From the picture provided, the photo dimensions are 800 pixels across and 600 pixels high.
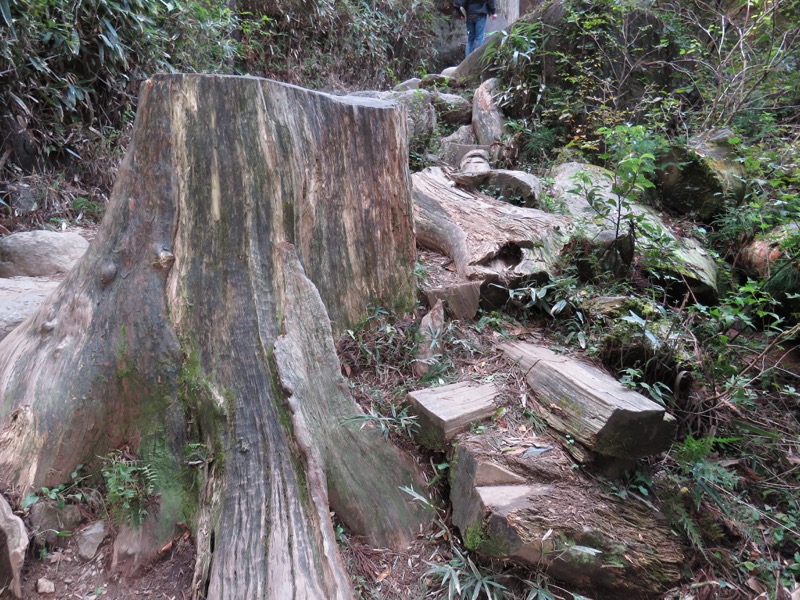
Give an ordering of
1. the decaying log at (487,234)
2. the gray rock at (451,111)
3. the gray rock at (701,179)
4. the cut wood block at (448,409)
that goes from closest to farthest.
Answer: the cut wood block at (448,409) < the decaying log at (487,234) < the gray rock at (701,179) < the gray rock at (451,111)

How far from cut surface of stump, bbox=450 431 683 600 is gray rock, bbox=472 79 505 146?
14.4 feet

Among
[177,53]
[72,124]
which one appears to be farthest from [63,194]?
[177,53]

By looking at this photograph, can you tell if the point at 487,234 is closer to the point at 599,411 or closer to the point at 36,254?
the point at 599,411

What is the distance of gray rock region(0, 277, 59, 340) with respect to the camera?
3.00 meters

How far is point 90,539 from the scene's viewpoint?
212cm

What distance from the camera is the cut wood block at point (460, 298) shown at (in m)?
3.18

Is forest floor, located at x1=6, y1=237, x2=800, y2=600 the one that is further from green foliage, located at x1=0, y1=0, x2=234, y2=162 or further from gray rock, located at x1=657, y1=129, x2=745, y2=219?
green foliage, located at x1=0, y1=0, x2=234, y2=162

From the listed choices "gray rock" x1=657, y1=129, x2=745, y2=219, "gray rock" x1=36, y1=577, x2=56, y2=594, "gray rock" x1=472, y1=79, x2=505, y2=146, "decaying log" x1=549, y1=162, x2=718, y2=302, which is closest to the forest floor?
"gray rock" x1=36, y1=577, x2=56, y2=594

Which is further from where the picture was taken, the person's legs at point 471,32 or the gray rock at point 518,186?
the person's legs at point 471,32

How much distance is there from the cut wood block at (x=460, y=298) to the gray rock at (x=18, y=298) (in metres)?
2.38

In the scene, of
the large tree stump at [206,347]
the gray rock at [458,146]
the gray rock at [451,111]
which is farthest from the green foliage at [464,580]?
the gray rock at [451,111]

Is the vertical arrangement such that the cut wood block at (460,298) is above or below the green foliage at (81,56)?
below

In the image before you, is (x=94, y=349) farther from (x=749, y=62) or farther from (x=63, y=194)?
(x=749, y=62)

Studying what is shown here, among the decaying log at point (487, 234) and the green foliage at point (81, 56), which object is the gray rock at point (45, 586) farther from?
the green foliage at point (81, 56)
